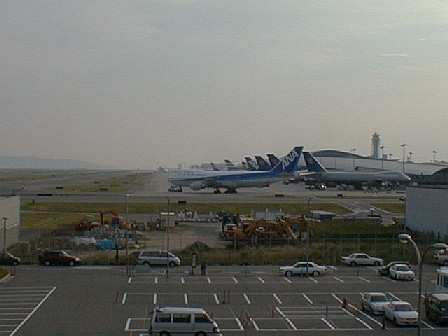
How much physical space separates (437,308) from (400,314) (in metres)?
1.73

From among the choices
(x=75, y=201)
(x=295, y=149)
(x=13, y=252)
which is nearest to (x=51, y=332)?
(x=13, y=252)

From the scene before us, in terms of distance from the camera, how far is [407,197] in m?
59.9

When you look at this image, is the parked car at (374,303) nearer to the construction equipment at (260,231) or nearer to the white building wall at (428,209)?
the construction equipment at (260,231)

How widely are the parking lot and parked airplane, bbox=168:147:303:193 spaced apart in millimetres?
65313

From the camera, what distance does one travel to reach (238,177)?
105062 millimetres

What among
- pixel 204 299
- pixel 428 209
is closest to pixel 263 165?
pixel 428 209

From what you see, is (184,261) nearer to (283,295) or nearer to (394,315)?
(283,295)

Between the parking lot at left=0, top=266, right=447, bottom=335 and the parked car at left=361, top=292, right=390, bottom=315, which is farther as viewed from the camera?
the parked car at left=361, top=292, right=390, bottom=315

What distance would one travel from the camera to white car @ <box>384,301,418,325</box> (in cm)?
2417

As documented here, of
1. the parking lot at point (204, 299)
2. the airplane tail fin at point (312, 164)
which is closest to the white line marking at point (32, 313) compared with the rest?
the parking lot at point (204, 299)

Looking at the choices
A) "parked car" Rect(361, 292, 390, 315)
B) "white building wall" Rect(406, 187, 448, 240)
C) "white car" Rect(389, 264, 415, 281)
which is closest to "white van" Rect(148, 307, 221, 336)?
"parked car" Rect(361, 292, 390, 315)

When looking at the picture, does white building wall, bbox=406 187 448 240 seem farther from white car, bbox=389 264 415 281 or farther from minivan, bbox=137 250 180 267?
minivan, bbox=137 250 180 267

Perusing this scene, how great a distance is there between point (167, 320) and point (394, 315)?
9018mm

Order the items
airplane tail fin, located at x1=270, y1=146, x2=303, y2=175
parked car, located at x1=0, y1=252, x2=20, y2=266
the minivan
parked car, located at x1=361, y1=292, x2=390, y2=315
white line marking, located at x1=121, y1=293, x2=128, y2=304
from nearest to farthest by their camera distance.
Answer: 1. parked car, located at x1=361, y1=292, x2=390, y2=315
2. white line marking, located at x1=121, y1=293, x2=128, y2=304
3. parked car, located at x1=0, y1=252, x2=20, y2=266
4. the minivan
5. airplane tail fin, located at x1=270, y1=146, x2=303, y2=175
